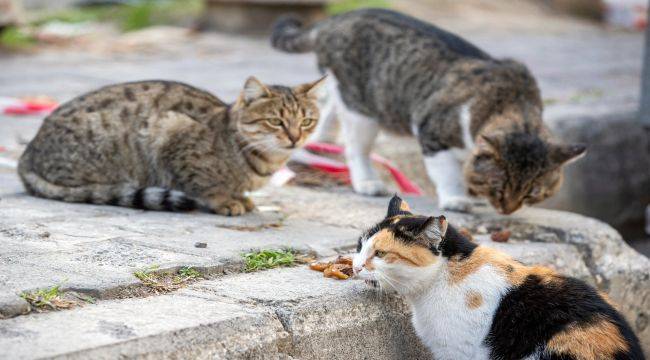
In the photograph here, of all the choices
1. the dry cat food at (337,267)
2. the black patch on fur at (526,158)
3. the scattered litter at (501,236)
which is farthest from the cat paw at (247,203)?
the black patch on fur at (526,158)

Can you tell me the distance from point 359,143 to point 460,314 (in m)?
2.78

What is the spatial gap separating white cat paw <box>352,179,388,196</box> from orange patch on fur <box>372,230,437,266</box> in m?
2.26

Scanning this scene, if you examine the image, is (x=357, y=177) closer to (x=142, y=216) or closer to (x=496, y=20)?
(x=142, y=216)

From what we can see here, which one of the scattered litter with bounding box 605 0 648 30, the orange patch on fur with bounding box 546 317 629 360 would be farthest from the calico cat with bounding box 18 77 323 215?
the scattered litter with bounding box 605 0 648 30

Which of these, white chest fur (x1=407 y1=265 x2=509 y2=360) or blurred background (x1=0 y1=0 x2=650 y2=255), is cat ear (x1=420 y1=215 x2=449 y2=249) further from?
blurred background (x1=0 y1=0 x2=650 y2=255)

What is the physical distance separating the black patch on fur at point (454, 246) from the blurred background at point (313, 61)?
2.37 m

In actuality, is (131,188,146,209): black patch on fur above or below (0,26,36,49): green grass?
above

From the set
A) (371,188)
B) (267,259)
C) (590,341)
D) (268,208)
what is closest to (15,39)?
(371,188)

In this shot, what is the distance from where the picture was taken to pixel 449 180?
18.0ft

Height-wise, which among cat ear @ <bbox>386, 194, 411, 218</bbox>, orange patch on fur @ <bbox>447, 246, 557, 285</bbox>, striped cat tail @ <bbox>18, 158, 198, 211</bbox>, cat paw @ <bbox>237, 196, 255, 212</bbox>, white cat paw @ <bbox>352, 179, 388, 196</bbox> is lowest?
white cat paw @ <bbox>352, 179, 388, 196</bbox>

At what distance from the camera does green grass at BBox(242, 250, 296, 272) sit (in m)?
3.79

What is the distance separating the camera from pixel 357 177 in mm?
5945

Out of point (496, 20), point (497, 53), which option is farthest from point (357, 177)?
point (496, 20)

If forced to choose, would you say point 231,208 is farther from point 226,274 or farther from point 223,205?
point 226,274
